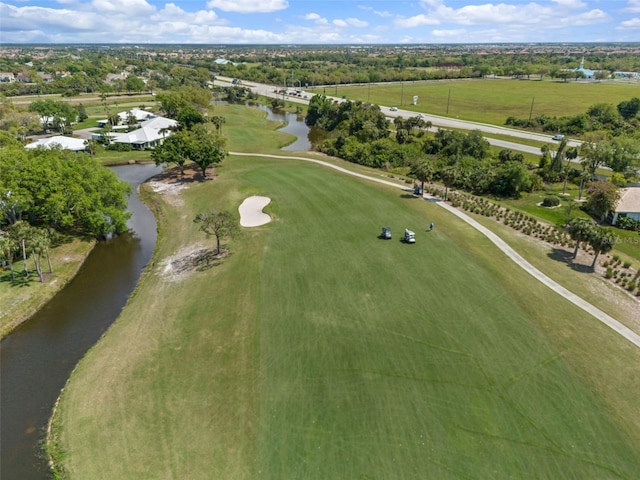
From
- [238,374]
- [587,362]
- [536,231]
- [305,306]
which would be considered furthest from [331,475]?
[536,231]

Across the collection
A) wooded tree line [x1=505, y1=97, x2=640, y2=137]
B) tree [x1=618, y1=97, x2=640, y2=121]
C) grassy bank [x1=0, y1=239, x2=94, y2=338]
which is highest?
tree [x1=618, y1=97, x2=640, y2=121]

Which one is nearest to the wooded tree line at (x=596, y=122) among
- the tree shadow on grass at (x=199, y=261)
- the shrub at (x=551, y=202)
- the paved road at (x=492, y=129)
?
the paved road at (x=492, y=129)

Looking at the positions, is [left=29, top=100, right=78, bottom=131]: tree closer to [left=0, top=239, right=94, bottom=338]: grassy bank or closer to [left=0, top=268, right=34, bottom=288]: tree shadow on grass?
[left=0, top=239, right=94, bottom=338]: grassy bank

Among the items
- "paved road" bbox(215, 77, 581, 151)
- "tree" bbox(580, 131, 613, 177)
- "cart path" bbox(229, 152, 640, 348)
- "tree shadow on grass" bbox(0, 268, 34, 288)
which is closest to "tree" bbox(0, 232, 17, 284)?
"tree shadow on grass" bbox(0, 268, 34, 288)

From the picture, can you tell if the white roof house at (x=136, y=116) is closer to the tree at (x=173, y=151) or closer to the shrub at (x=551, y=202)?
the tree at (x=173, y=151)

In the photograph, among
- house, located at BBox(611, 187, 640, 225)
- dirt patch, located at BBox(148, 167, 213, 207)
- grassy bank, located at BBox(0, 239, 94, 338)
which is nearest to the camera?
grassy bank, located at BBox(0, 239, 94, 338)

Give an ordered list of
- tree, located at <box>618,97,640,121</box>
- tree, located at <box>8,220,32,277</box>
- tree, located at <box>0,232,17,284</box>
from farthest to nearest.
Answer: tree, located at <box>618,97,640,121</box> → tree, located at <box>8,220,32,277</box> → tree, located at <box>0,232,17,284</box>
